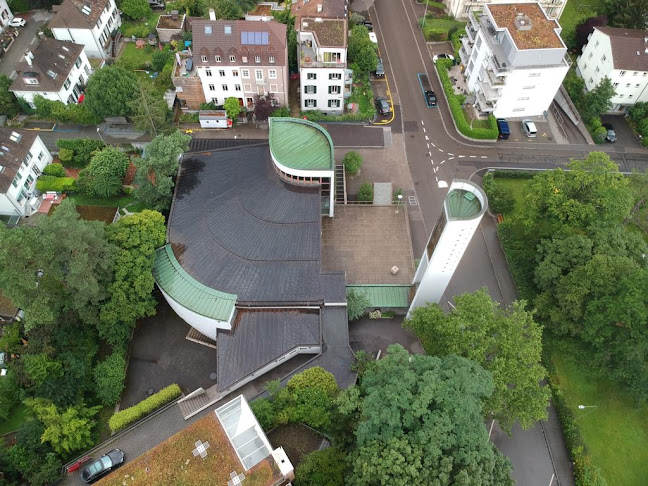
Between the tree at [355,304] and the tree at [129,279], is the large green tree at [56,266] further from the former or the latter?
the tree at [355,304]

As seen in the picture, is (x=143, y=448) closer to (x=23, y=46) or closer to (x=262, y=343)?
(x=262, y=343)

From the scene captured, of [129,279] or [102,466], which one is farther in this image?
[129,279]

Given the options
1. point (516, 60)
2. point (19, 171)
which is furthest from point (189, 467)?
point (516, 60)

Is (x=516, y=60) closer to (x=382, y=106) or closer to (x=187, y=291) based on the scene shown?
(x=382, y=106)

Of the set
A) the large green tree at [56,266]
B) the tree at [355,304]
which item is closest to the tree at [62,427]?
the large green tree at [56,266]

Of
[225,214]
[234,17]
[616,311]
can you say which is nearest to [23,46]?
[234,17]

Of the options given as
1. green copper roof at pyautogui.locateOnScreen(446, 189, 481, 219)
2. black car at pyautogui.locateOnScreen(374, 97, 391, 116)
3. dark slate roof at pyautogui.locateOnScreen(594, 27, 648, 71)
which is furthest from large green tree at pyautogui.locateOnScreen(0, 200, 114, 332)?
dark slate roof at pyautogui.locateOnScreen(594, 27, 648, 71)
